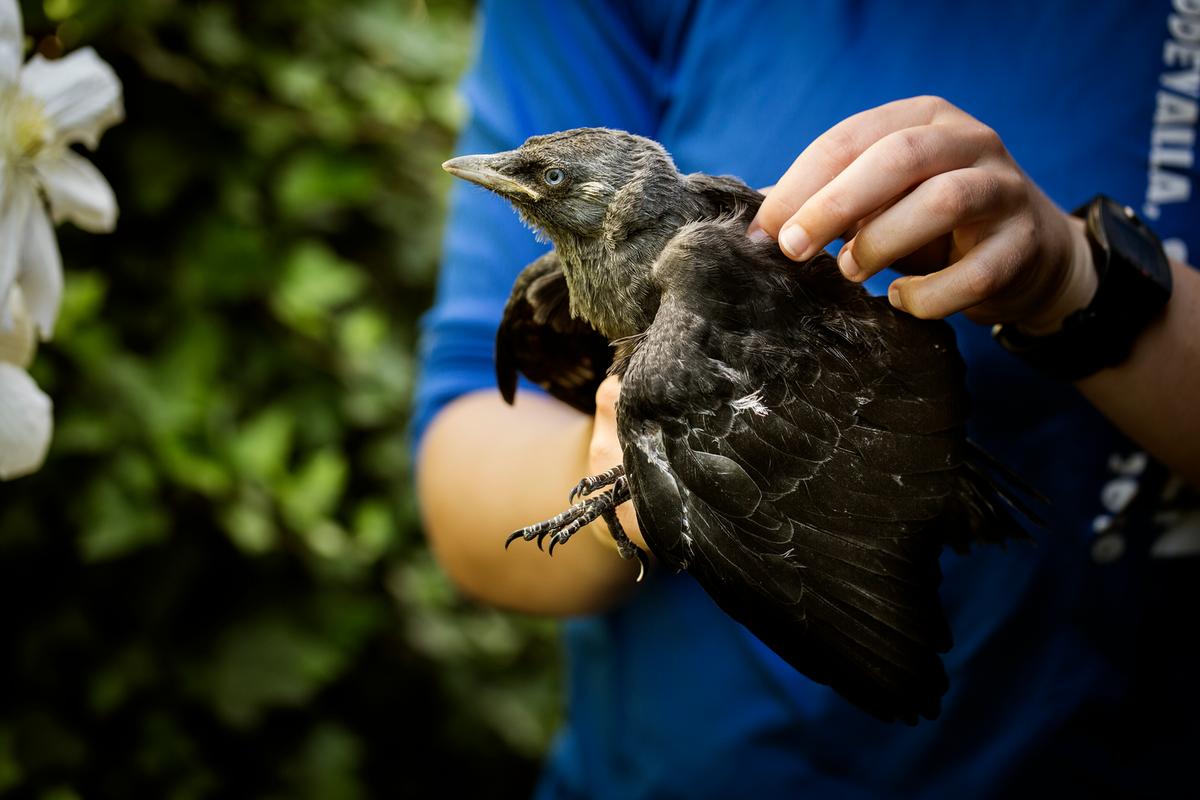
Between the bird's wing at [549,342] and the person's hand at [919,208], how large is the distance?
15 cm

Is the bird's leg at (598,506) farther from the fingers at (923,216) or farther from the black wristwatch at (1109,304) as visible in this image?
the black wristwatch at (1109,304)

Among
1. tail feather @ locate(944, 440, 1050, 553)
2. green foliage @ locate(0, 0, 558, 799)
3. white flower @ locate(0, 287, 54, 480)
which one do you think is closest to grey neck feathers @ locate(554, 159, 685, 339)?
tail feather @ locate(944, 440, 1050, 553)

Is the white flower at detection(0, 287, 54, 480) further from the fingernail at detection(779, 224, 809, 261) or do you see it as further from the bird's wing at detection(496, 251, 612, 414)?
the fingernail at detection(779, 224, 809, 261)

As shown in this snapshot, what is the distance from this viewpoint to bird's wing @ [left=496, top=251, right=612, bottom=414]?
650mm

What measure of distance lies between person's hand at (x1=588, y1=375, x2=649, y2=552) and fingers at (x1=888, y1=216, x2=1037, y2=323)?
165 millimetres

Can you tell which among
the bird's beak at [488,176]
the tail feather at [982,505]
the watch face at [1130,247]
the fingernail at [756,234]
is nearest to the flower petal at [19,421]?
the bird's beak at [488,176]

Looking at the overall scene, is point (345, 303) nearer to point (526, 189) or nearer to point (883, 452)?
point (526, 189)

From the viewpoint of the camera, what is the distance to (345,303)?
4.90 ft

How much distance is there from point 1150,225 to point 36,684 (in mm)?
1247

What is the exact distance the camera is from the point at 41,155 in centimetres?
58

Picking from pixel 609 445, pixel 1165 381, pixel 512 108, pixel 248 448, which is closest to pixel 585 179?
pixel 609 445

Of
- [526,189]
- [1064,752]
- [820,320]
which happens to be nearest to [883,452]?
[820,320]

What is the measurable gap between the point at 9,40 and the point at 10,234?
0.10 m

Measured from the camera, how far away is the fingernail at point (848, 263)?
53 cm
